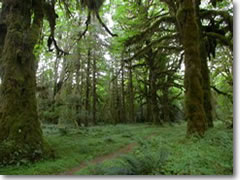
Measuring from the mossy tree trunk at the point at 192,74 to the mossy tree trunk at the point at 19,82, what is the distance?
13.9 ft

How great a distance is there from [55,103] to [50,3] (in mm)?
5258

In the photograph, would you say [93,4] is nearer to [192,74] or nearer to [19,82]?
[19,82]

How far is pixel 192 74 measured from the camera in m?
4.66

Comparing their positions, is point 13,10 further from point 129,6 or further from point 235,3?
point 129,6

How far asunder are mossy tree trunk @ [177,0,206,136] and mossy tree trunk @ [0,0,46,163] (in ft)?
13.9

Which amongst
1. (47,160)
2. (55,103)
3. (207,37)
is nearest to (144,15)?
(207,37)

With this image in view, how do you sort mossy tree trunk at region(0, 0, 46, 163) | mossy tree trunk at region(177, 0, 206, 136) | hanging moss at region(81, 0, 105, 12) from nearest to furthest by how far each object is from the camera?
mossy tree trunk at region(0, 0, 46, 163)
mossy tree trunk at region(177, 0, 206, 136)
hanging moss at region(81, 0, 105, 12)

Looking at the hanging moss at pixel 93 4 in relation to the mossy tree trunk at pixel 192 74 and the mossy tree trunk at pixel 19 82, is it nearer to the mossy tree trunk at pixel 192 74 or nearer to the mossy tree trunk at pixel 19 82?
the mossy tree trunk at pixel 19 82

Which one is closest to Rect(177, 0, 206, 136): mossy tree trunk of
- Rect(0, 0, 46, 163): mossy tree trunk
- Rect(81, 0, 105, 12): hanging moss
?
Rect(81, 0, 105, 12): hanging moss

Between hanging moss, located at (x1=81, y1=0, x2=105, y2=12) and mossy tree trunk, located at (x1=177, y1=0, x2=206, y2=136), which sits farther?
hanging moss, located at (x1=81, y1=0, x2=105, y2=12)

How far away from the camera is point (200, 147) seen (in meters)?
3.37

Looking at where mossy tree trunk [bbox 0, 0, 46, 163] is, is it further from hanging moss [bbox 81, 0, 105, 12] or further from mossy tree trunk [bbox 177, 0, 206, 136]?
mossy tree trunk [bbox 177, 0, 206, 136]

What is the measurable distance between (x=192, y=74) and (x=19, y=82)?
4.94 metres

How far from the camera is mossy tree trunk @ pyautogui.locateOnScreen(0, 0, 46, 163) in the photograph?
356cm
